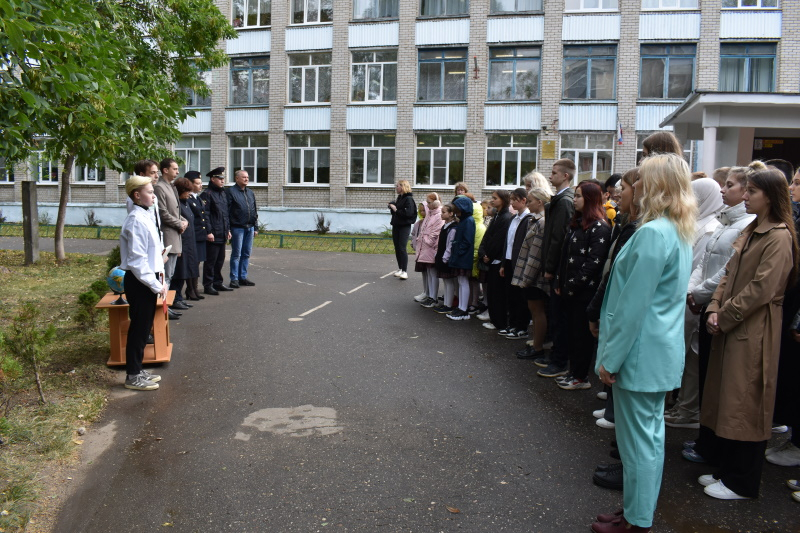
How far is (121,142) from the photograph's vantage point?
863 cm

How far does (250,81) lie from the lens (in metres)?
30.9

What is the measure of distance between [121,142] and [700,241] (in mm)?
6858

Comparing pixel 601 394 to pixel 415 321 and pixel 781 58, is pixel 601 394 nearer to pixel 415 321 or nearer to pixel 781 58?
pixel 415 321

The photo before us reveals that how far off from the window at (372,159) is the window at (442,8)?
5241mm

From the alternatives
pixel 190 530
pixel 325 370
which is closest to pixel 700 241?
pixel 325 370

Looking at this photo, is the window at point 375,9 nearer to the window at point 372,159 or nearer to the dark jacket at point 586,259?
the window at point 372,159

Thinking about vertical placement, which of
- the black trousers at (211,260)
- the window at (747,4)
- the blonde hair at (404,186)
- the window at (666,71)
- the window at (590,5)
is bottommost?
the black trousers at (211,260)

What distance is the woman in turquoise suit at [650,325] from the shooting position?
357 cm

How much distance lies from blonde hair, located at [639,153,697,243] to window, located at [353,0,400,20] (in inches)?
1049

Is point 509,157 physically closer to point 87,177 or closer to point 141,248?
point 87,177

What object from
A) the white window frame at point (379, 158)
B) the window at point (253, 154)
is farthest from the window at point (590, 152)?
the window at point (253, 154)

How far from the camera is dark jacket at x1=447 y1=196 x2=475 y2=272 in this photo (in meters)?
9.83

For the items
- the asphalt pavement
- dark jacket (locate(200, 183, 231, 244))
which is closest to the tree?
dark jacket (locate(200, 183, 231, 244))

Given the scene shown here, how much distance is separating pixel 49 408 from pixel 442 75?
80.4ft
